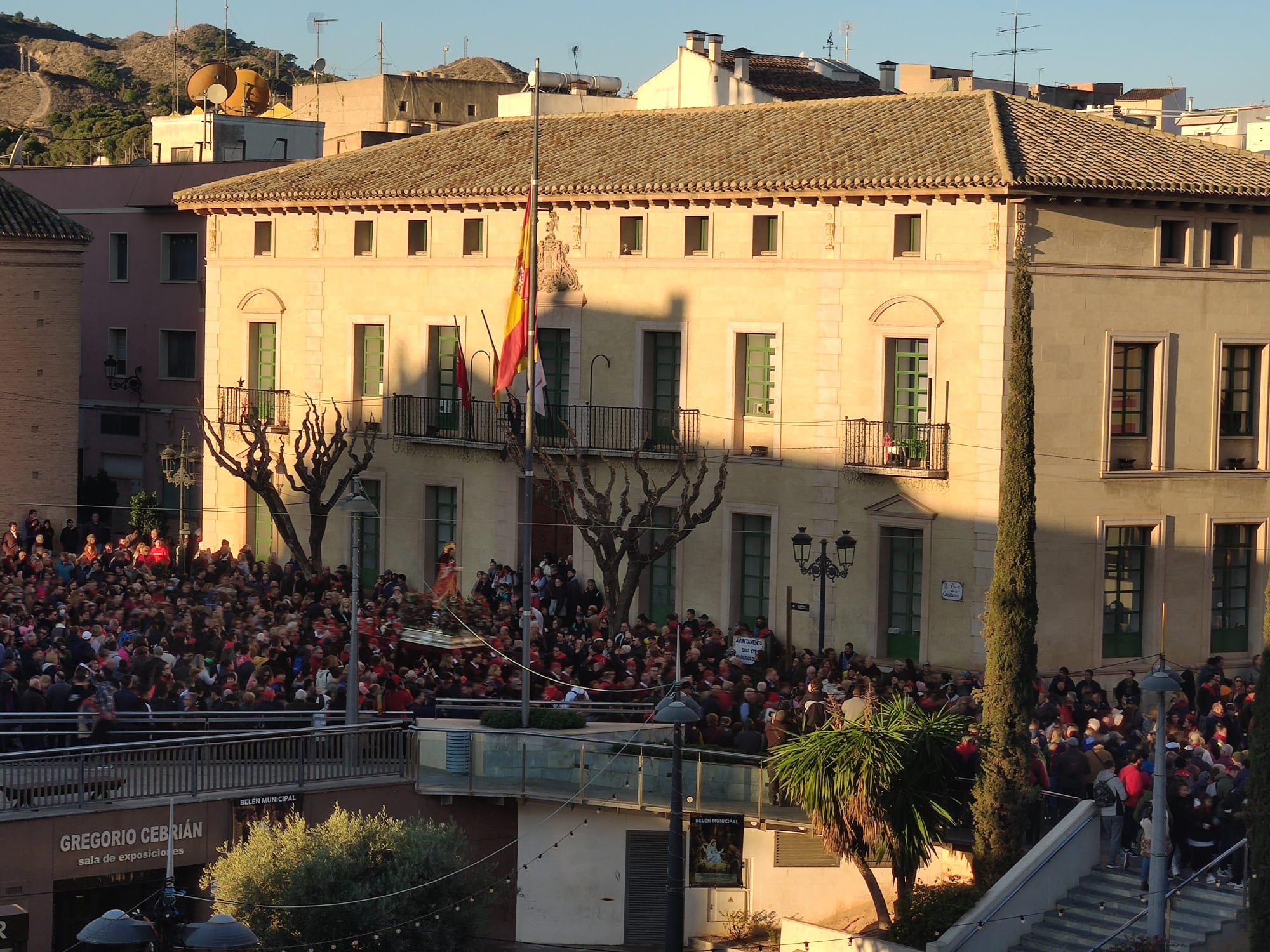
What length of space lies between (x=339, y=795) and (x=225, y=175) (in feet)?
97.2

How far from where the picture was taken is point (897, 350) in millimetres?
36062

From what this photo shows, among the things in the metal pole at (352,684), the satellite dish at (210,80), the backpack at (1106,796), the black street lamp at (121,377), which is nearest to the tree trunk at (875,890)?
the backpack at (1106,796)

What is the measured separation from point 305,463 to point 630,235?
926cm

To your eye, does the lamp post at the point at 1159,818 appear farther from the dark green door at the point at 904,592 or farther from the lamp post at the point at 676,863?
the dark green door at the point at 904,592

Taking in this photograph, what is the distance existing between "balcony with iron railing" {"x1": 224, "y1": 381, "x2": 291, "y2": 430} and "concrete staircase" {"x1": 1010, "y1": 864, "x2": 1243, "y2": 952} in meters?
24.2

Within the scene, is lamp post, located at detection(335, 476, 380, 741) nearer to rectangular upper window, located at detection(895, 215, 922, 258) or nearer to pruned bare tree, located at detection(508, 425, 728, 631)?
pruned bare tree, located at detection(508, 425, 728, 631)

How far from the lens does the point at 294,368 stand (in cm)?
4528

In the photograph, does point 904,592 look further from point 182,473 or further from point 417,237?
point 182,473

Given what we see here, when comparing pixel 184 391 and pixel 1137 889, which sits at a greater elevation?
pixel 184 391

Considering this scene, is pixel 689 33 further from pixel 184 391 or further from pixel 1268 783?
pixel 1268 783

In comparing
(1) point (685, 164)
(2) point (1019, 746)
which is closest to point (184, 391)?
(1) point (685, 164)

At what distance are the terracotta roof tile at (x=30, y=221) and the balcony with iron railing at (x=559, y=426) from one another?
33.5ft

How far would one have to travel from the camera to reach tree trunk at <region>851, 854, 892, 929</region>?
80.2 feet

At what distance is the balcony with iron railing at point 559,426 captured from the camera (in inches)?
1527
